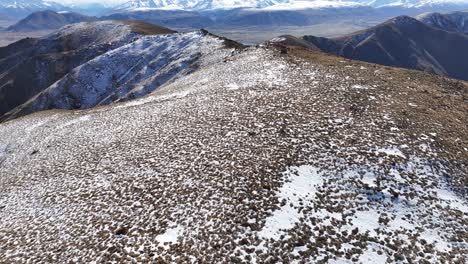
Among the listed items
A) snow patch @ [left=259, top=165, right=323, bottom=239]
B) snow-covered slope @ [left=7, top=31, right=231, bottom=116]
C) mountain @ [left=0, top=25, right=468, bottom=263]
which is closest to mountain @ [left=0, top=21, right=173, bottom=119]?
snow-covered slope @ [left=7, top=31, right=231, bottom=116]

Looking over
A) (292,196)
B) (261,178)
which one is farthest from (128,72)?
(292,196)

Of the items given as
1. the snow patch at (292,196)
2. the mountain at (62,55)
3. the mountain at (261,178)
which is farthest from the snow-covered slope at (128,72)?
the snow patch at (292,196)

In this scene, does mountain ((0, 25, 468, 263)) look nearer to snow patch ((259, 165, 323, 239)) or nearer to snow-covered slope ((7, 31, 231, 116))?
snow patch ((259, 165, 323, 239))

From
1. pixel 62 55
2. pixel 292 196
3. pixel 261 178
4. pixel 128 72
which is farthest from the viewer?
pixel 62 55

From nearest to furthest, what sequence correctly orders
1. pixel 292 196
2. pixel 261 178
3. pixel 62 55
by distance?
1. pixel 292 196
2. pixel 261 178
3. pixel 62 55

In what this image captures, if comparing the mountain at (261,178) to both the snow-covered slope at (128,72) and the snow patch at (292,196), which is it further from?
the snow-covered slope at (128,72)

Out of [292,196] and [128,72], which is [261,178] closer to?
[292,196]
